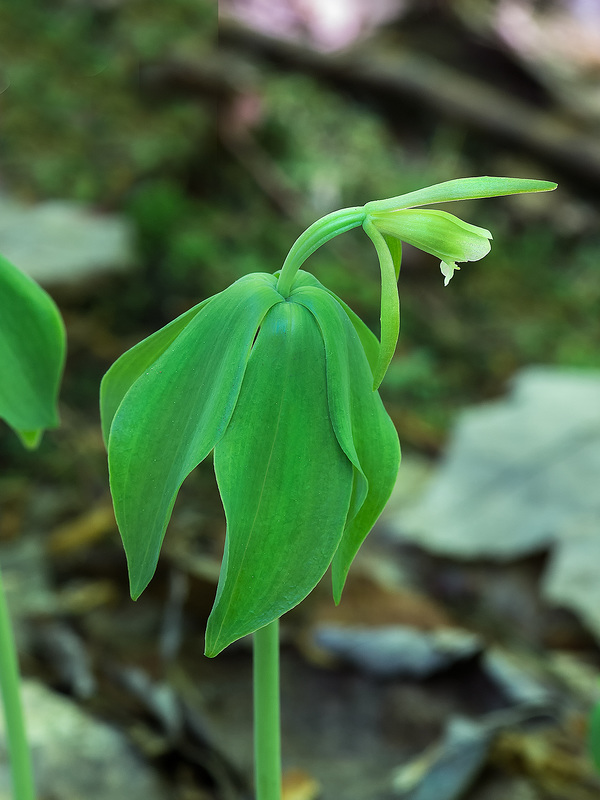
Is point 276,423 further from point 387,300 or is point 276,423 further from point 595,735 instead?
point 595,735

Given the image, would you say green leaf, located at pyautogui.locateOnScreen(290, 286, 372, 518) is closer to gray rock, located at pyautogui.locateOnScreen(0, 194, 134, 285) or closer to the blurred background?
the blurred background

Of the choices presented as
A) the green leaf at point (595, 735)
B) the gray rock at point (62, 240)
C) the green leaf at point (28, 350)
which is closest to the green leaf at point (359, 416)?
the green leaf at point (28, 350)

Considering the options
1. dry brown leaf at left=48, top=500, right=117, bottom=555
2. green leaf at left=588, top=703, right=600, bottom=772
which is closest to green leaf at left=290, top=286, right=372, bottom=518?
green leaf at left=588, top=703, right=600, bottom=772

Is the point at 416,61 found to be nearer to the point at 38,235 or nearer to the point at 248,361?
the point at 38,235

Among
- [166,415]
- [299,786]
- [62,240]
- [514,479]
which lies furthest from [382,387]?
[166,415]

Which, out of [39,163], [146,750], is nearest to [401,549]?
[146,750]

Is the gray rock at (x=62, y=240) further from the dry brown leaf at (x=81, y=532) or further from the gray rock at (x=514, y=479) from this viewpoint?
the gray rock at (x=514, y=479)
